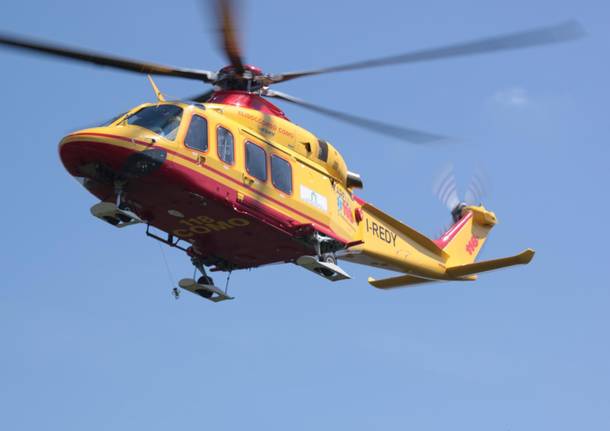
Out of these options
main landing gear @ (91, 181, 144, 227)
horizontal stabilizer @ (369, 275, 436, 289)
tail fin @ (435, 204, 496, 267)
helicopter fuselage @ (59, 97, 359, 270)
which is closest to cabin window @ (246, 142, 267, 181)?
helicopter fuselage @ (59, 97, 359, 270)

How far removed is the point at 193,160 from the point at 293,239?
349cm

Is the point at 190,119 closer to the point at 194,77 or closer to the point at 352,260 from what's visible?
the point at 194,77

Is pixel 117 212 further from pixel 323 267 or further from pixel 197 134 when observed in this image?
pixel 323 267

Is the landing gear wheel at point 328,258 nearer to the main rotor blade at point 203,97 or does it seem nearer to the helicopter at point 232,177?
the helicopter at point 232,177

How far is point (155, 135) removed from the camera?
23.5 meters

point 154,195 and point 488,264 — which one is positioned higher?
point 488,264

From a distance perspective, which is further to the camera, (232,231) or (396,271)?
(396,271)

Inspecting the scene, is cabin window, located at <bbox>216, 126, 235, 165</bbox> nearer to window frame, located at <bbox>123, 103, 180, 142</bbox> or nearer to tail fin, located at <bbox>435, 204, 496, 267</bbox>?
window frame, located at <bbox>123, 103, 180, 142</bbox>

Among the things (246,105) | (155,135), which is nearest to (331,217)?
(246,105)

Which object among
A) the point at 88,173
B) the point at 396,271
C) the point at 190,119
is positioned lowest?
the point at 88,173

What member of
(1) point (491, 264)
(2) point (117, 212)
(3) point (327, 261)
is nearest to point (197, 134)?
(2) point (117, 212)

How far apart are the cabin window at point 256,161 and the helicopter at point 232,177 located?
1.4 inches

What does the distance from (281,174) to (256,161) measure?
0.85 metres

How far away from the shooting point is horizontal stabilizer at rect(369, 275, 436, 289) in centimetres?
3114
